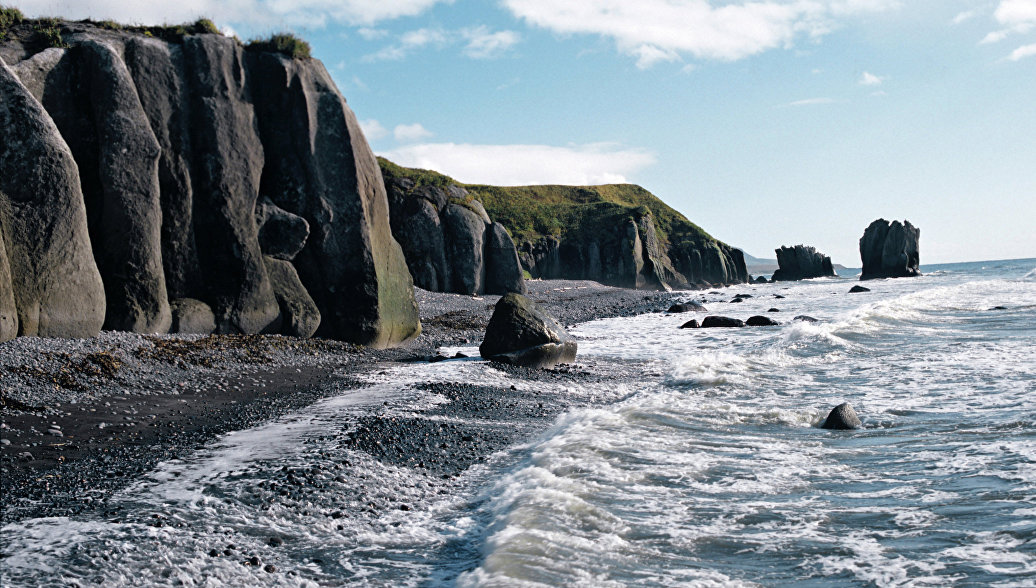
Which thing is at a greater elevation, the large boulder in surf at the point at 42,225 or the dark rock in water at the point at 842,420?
the large boulder in surf at the point at 42,225

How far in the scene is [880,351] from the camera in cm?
1953

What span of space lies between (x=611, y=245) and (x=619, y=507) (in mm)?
69895

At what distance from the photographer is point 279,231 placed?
17.6m

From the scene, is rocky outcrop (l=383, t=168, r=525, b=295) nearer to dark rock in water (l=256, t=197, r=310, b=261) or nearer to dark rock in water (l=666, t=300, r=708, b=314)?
dark rock in water (l=666, t=300, r=708, b=314)

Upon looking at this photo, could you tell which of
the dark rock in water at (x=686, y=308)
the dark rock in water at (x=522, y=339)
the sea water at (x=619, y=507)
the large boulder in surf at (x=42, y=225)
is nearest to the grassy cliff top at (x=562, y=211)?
the dark rock in water at (x=686, y=308)

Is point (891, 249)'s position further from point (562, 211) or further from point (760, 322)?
point (760, 322)

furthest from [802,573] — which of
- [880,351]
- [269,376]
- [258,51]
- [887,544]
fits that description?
[258,51]

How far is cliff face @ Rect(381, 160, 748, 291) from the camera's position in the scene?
7344cm

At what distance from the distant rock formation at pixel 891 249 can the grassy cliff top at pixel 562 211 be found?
21.1 meters

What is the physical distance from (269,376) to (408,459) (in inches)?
241

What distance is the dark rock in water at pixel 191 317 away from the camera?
1516 centimetres

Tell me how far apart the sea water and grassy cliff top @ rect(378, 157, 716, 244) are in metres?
56.4

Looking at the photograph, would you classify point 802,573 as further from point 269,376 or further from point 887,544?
point 269,376

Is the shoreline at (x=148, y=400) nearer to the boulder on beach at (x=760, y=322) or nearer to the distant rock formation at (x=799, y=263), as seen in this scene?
the boulder on beach at (x=760, y=322)
